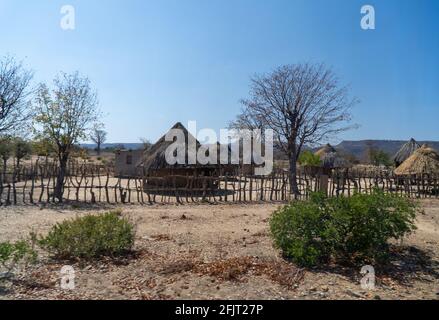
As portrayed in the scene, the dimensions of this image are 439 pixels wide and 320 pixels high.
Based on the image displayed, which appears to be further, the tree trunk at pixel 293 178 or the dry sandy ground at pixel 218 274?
the tree trunk at pixel 293 178

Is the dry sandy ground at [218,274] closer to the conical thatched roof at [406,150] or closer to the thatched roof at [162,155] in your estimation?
the thatched roof at [162,155]

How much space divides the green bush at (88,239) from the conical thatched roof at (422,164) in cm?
1902

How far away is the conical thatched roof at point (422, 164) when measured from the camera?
20.2m

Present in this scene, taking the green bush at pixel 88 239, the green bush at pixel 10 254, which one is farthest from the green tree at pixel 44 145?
the green bush at pixel 10 254

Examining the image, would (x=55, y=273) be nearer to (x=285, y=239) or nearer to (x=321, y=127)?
(x=285, y=239)

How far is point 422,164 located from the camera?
2047cm

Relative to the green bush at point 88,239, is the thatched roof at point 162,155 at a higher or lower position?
higher

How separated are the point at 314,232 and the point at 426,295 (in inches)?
68.3

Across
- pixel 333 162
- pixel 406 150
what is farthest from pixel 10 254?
pixel 333 162

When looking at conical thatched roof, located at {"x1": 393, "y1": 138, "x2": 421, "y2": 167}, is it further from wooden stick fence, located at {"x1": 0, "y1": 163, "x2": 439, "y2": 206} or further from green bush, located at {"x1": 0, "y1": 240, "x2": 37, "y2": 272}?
green bush, located at {"x1": 0, "y1": 240, "x2": 37, "y2": 272}

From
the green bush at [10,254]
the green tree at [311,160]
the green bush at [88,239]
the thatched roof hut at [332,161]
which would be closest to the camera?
the green bush at [10,254]

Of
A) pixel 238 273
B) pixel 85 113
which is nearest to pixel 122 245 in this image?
pixel 238 273

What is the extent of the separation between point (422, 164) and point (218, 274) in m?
19.3

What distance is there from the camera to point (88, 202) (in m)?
13.5
